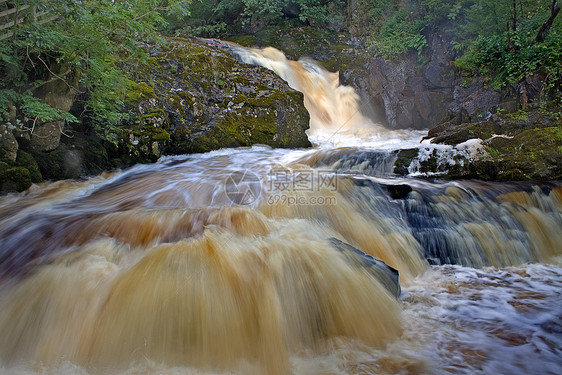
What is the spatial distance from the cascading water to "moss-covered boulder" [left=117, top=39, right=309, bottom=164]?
1.97 m

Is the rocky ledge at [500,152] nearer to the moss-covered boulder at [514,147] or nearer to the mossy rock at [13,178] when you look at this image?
the moss-covered boulder at [514,147]

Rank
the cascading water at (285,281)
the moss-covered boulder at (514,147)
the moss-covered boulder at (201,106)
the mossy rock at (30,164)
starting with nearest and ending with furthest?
the cascading water at (285,281) → the mossy rock at (30,164) → the moss-covered boulder at (514,147) → the moss-covered boulder at (201,106)

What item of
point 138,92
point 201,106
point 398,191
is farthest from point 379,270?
point 201,106

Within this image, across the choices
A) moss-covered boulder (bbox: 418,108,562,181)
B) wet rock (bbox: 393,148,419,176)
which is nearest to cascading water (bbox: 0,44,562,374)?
moss-covered boulder (bbox: 418,108,562,181)

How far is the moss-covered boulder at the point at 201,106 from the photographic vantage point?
6206 millimetres

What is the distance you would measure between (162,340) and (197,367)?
1.02 ft

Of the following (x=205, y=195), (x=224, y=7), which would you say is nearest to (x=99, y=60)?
(x=205, y=195)

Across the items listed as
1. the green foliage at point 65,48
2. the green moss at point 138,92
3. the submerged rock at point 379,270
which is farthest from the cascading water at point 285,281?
the green moss at point 138,92

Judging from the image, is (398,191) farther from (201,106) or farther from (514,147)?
(201,106)

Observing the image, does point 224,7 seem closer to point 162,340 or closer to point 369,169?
point 369,169

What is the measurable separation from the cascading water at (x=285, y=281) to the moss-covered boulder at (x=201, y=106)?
1968 millimetres

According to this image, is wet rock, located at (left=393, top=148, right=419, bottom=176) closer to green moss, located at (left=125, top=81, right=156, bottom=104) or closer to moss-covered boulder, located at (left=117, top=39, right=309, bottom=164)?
moss-covered boulder, located at (left=117, top=39, right=309, bottom=164)

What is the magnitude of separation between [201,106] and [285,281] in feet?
Result: 19.4

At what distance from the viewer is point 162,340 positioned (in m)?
2.08
